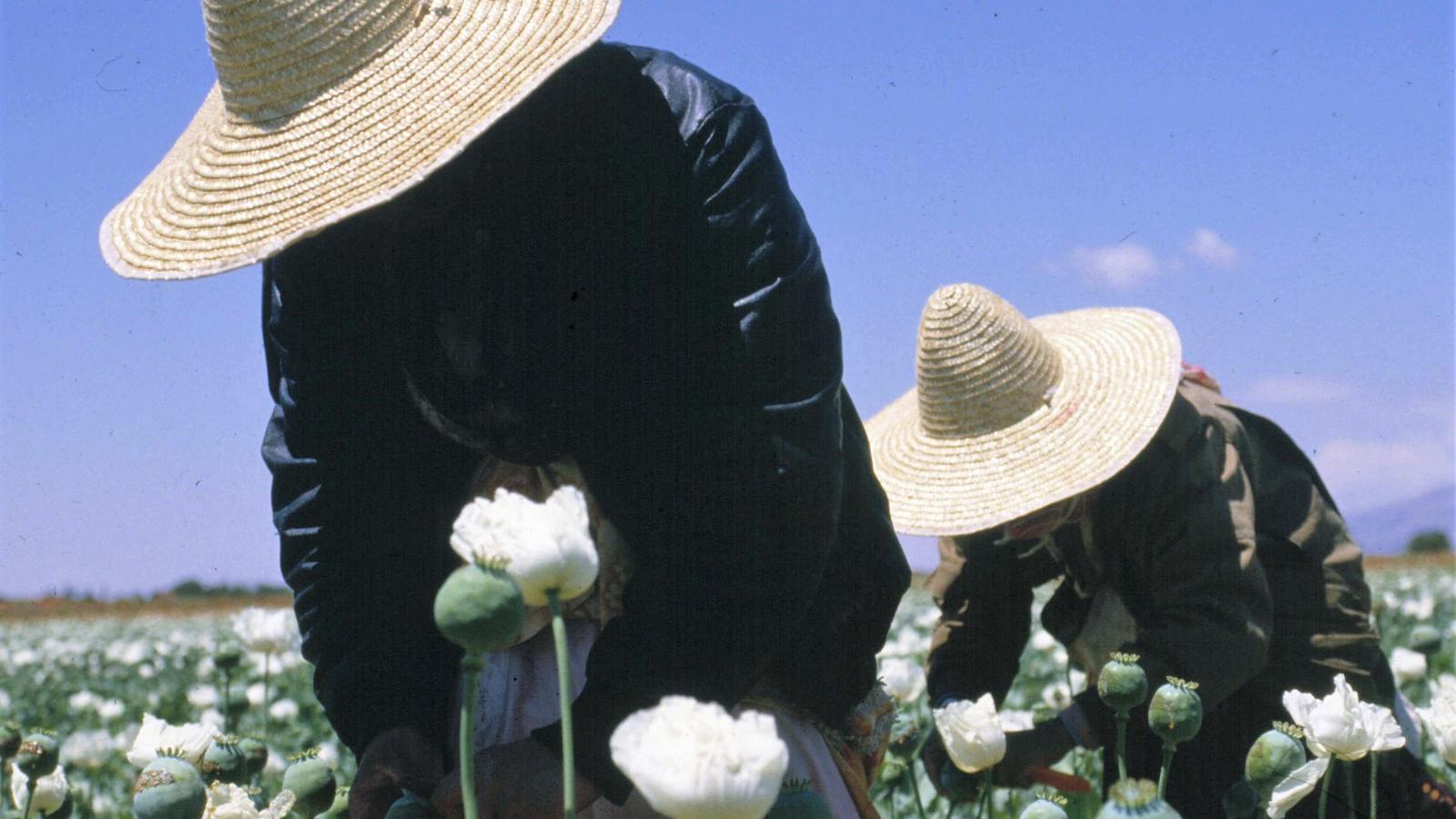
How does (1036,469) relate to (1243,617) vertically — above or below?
above

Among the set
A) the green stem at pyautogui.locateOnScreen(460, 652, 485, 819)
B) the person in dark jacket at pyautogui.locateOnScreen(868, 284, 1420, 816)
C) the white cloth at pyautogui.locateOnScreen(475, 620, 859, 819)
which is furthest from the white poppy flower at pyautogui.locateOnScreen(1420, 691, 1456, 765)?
the green stem at pyautogui.locateOnScreen(460, 652, 485, 819)

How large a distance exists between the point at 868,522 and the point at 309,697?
15.4ft

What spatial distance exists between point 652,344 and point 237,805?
57cm

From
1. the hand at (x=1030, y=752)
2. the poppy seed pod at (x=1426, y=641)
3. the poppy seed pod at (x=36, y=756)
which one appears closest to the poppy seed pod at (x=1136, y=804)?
the poppy seed pod at (x=36, y=756)

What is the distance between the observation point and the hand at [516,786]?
1.66m

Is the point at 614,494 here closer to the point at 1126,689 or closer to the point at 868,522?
the point at 868,522

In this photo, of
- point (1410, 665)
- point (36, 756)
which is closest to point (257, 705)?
point (1410, 665)

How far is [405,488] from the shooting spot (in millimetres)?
2020

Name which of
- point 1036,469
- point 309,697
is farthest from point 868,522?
point 309,697

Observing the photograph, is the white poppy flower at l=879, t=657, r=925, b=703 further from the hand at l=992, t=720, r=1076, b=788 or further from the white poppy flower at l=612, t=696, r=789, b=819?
the white poppy flower at l=612, t=696, r=789, b=819

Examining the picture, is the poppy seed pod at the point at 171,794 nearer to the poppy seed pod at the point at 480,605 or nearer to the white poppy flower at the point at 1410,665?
the poppy seed pod at the point at 480,605

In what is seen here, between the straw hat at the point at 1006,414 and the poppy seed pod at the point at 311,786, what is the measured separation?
4.16 ft

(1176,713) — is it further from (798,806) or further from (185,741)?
(185,741)

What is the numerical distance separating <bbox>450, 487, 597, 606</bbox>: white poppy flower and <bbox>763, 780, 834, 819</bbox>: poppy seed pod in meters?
0.21
